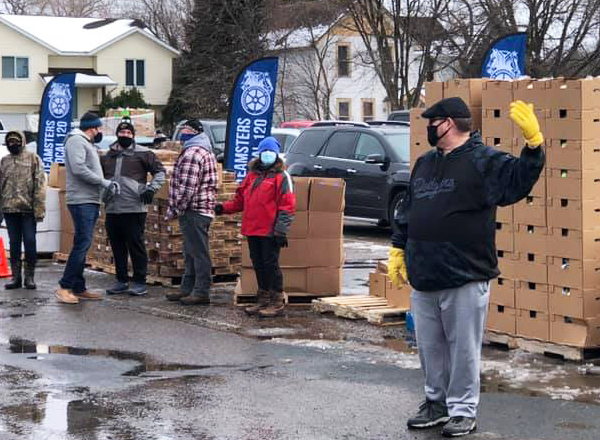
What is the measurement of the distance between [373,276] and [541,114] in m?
3.19

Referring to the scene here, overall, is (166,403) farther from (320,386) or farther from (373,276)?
(373,276)

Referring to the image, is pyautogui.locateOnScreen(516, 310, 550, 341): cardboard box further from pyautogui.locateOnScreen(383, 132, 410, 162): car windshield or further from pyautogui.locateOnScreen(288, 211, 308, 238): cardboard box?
pyautogui.locateOnScreen(383, 132, 410, 162): car windshield

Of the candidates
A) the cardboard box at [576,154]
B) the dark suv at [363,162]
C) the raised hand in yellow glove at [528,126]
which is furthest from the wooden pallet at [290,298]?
the dark suv at [363,162]

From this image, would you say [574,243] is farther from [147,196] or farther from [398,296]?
[147,196]

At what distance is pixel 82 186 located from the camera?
12039 mm

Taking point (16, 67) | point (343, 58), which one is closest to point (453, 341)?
point (343, 58)

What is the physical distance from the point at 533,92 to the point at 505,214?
40.3 inches

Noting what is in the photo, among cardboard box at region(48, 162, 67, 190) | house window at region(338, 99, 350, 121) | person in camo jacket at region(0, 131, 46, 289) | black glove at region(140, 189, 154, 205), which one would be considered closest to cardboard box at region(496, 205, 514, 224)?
black glove at region(140, 189, 154, 205)

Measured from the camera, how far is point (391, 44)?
2244 inches

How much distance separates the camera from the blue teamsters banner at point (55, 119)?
21.1 metres

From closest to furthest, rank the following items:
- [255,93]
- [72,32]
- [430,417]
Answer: [430,417], [255,93], [72,32]

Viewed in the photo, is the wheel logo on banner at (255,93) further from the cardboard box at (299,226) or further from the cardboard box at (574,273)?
the cardboard box at (574,273)

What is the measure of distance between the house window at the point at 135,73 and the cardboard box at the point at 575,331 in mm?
62049

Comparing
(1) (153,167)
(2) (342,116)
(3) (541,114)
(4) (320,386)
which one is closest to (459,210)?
(4) (320,386)
